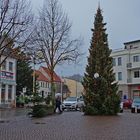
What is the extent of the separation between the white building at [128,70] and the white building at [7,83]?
2683cm

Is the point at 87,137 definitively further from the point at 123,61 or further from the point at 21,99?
the point at 123,61

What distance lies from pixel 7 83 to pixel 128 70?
3166 centimetres

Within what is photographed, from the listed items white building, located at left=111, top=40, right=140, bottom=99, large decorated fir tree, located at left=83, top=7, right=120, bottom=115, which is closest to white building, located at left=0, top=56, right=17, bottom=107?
large decorated fir tree, located at left=83, top=7, right=120, bottom=115

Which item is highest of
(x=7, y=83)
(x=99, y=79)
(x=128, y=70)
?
(x=128, y=70)

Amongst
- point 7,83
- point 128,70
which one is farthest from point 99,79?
point 128,70

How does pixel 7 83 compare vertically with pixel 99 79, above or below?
above

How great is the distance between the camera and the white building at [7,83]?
2239 inches

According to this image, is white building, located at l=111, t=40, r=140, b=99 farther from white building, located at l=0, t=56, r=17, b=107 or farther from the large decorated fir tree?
the large decorated fir tree

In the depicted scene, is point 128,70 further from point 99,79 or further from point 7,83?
point 99,79

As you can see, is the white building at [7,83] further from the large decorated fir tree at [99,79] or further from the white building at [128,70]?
the white building at [128,70]

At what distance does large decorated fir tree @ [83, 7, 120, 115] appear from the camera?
3328 centimetres

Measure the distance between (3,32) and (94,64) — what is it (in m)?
9.52

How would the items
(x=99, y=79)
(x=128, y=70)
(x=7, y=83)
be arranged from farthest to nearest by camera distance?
(x=128, y=70), (x=7, y=83), (x=99, y=79)

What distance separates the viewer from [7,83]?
58.8 m
